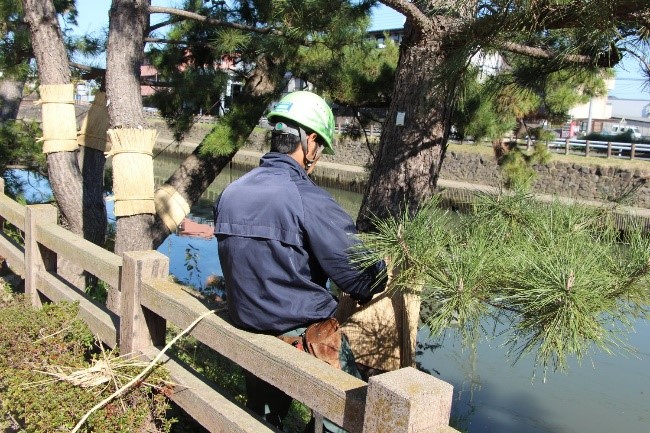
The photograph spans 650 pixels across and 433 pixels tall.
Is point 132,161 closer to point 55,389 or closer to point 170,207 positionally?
point 170,207

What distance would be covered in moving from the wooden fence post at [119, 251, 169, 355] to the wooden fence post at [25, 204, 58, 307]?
4.39 feet

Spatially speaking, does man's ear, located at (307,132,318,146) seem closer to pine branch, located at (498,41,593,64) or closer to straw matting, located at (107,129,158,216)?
pine branch, located at (498,41,593,64)

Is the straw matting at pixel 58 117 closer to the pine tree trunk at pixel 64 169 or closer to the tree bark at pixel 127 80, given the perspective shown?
the pine tree trunk at pixel 64 169

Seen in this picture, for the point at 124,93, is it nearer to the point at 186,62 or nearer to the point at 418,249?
the point at 186,62

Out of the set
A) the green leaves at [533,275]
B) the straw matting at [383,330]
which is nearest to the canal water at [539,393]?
the straw matting at [383,330]

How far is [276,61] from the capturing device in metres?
5.54

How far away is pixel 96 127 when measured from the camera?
5168 mm

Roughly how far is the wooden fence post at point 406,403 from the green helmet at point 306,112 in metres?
0.92

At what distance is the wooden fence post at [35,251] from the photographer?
3805 mm

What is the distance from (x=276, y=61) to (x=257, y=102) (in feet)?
1.38

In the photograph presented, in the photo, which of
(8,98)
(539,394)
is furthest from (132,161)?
(8,98)

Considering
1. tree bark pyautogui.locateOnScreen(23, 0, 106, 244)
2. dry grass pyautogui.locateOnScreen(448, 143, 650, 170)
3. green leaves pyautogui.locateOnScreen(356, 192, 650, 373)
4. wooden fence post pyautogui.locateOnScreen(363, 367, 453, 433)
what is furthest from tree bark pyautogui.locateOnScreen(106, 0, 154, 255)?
dry grass pyautogui.locateOnScreen(448, 143, 650, 170)

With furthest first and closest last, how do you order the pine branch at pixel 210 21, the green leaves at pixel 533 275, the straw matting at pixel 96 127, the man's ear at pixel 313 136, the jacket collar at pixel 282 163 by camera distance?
the straw matting at pixel 96 127 → the pine branch at pixel 210 21 → the man's ear at pixel 313 136 → the jacket collar at pixel 282 163 → the green leaves at pixel 533 275

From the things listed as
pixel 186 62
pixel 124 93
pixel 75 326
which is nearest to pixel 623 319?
pixel 75 326
